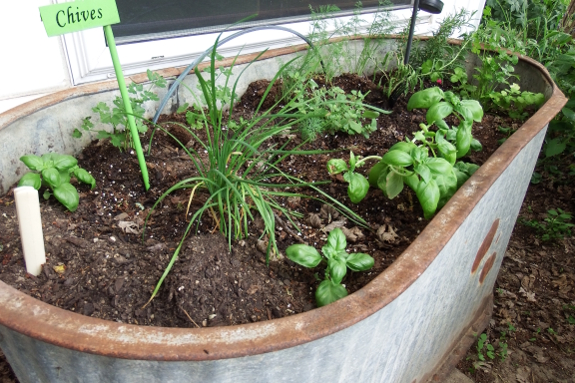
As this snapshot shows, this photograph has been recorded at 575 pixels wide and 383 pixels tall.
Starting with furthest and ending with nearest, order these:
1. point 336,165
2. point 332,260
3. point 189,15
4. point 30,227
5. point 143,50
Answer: point 189,15
point 143,50
point 336,165
point 332,260
point 30,227

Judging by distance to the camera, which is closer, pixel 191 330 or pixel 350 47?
pixel 191 330

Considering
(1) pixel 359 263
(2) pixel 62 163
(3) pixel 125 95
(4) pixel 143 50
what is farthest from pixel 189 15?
(1) pixel 359 263

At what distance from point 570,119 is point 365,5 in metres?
1.05

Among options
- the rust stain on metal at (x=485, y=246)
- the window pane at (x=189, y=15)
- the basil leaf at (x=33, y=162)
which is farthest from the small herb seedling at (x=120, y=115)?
the rust stain on metal at (x=485, y=246)

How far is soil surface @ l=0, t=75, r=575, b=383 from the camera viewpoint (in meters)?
0.90

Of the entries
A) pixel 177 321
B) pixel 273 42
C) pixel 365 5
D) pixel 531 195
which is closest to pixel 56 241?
pixel 177 321

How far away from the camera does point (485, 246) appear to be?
1.30 metres

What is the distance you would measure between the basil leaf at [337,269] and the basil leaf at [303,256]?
3cm

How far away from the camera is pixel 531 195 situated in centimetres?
241

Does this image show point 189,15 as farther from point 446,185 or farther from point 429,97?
point 446,185

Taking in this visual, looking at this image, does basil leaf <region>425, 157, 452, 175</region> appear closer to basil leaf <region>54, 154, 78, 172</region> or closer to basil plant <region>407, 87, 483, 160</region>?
basil plant <region>407, 87, 483, 160</region>

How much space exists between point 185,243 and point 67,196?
0.31 meters

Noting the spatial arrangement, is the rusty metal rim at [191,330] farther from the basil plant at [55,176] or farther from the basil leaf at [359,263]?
the basil plant at [55,176]

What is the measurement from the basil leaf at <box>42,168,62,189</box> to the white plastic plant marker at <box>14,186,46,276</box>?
20cm
